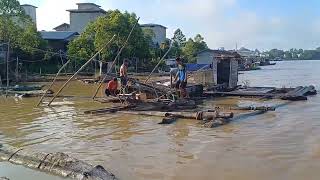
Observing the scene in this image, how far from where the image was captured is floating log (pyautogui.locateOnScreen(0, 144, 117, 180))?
699 centimetres

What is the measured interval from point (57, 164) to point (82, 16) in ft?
202

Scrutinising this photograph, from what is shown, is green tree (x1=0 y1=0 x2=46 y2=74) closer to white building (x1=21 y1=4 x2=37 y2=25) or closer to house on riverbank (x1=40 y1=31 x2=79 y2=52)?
house on riverbank (x1=40 y1=31 x2=79 y2=52)

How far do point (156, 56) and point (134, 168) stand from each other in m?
48.7

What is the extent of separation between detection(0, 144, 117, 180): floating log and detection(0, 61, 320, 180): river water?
0.97 feet

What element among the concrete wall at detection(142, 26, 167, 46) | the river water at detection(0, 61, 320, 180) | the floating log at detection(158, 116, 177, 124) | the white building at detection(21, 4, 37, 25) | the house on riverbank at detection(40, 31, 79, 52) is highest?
the white building at detection(21, 4, 37, 25)

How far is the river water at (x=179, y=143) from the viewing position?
779cm

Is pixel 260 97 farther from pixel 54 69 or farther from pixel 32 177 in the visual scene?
pixel 54 69

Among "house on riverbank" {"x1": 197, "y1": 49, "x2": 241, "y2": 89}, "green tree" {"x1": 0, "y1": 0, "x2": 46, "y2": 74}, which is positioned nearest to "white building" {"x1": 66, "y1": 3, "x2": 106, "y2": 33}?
"green tree" {"x1": 0, "y1": 0, "x2": 46, "y2": 74}

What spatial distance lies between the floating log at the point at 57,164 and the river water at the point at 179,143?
11.6 inches

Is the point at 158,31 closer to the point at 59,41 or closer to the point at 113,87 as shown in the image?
the point at 59,41

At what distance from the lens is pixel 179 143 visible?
1005cm

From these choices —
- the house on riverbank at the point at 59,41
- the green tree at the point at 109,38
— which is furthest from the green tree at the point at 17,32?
the house on riverbank at the point at 59,41

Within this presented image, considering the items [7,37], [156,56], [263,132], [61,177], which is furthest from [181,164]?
[156,56]

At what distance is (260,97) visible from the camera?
68.0 feet
